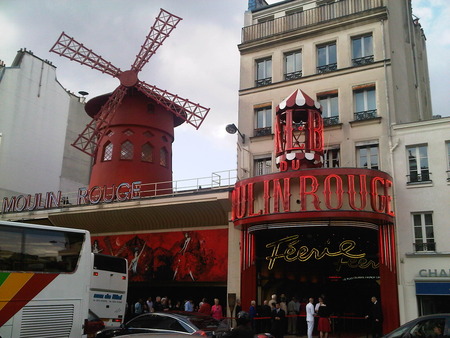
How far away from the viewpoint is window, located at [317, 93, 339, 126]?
16.2m

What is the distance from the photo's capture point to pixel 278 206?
46.3 ft

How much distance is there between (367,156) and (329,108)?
2.23 m

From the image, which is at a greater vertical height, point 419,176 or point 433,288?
point 419,176

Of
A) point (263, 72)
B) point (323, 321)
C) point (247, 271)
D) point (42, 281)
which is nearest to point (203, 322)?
point (42, 281)

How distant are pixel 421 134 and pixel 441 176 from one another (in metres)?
1.42

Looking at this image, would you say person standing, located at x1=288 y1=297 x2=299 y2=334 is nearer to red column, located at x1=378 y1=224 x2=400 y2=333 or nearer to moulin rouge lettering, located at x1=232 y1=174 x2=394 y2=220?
red column, located at x1=378 y1=224 x2=400 y2=333

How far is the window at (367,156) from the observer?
50.1ft

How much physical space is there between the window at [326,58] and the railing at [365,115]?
2.00 m

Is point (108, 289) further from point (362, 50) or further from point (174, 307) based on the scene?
point (362, 50)

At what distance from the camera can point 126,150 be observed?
22.4m

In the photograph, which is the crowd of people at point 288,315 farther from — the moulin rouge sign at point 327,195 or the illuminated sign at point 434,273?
the moulin rouge sign at point 327,195

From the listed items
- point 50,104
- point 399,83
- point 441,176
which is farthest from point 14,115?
point 441,176

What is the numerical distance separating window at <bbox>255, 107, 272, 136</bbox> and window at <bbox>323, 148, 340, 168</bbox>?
2.27 meters

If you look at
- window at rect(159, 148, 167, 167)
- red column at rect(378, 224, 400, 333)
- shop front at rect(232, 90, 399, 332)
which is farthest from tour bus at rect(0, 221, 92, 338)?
window at rect(159, 148, 167, 167)
